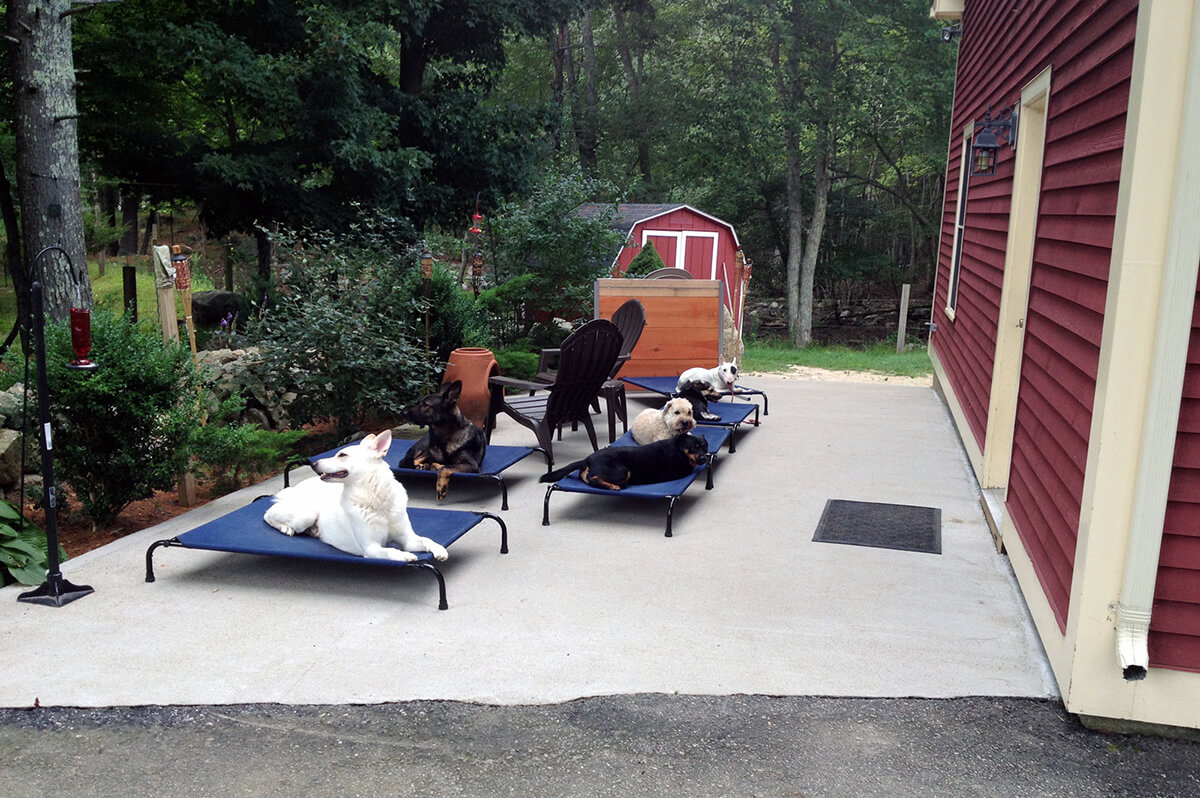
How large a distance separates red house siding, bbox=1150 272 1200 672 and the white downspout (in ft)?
0.12

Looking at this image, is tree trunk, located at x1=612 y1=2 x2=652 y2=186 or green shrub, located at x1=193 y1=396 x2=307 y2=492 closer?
green shrub, located at x1=193 y1=396 x2=307 y2=492

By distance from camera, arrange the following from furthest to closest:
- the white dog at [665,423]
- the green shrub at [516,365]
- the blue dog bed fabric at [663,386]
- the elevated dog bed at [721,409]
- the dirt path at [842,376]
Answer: the dirt path at [842,376]
the green shrub at [516,365]
the blue dog bed fabric at [663,386]
the elevated dog bed at [721,409]
the white dog at [665,423]

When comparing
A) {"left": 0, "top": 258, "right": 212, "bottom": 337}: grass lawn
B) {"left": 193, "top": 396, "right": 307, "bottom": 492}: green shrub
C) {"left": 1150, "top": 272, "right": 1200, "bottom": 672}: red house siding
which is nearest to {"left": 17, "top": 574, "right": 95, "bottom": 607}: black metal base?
{"left": 193, "top": 396, "right": 307, "bottom": 492}: green shrub

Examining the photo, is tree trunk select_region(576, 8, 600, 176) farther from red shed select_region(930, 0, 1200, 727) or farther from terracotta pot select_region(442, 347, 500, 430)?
red shed select_region(930, 0, 1200, 727)

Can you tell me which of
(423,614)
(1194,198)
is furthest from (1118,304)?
(423,614)

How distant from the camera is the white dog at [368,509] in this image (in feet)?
13.3

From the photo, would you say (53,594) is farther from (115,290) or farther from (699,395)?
(115,290)

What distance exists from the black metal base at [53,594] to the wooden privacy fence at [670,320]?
6.06m

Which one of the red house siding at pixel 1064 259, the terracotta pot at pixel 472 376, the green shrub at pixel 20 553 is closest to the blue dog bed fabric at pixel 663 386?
the terracotta pot at pixel 472 376

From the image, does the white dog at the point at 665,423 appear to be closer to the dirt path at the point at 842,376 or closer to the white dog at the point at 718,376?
the white dog at the point at 718,376

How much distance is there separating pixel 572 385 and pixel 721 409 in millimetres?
1859

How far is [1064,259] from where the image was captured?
4027 mm

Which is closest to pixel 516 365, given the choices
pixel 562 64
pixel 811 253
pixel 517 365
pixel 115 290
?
pixel 517 365

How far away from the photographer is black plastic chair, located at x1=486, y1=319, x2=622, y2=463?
6316 millimetres
